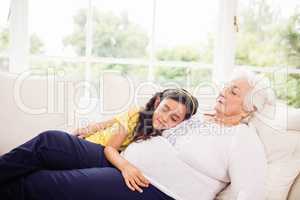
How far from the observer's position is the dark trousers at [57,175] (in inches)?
54.7

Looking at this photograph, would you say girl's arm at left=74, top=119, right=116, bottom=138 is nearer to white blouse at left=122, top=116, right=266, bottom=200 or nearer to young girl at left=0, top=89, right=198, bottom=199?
young girl at left=0, top=89, right=198, bottom=199

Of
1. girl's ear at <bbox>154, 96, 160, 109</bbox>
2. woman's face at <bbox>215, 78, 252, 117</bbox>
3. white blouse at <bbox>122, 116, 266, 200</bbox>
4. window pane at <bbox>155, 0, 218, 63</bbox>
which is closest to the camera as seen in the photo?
white blouse at <bbox>122, 116, 266, 200</bbox>

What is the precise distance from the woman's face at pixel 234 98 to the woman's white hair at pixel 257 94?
0.8 inches

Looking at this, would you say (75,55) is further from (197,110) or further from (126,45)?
(197,110)

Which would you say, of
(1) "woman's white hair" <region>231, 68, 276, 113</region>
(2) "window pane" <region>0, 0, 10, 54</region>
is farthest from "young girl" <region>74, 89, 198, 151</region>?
(2) "window pane" <region>0, 0, 10, 54</region>

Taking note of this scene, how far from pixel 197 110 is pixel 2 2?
1.64 metres

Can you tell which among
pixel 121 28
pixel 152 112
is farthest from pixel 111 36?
pixel 152 112

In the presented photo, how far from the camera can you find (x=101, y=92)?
2.02m

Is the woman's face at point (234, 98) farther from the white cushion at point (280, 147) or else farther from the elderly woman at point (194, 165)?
the white cushion at point (280, 147)

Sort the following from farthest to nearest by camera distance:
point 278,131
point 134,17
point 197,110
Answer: point 134,17
point 197,110
point 278,131

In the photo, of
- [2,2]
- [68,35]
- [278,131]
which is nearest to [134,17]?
[68,35]

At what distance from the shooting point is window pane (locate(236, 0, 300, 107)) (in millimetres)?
2791

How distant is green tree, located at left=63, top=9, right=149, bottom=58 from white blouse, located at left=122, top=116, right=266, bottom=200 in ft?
3.90

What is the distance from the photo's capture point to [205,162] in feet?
5.16
